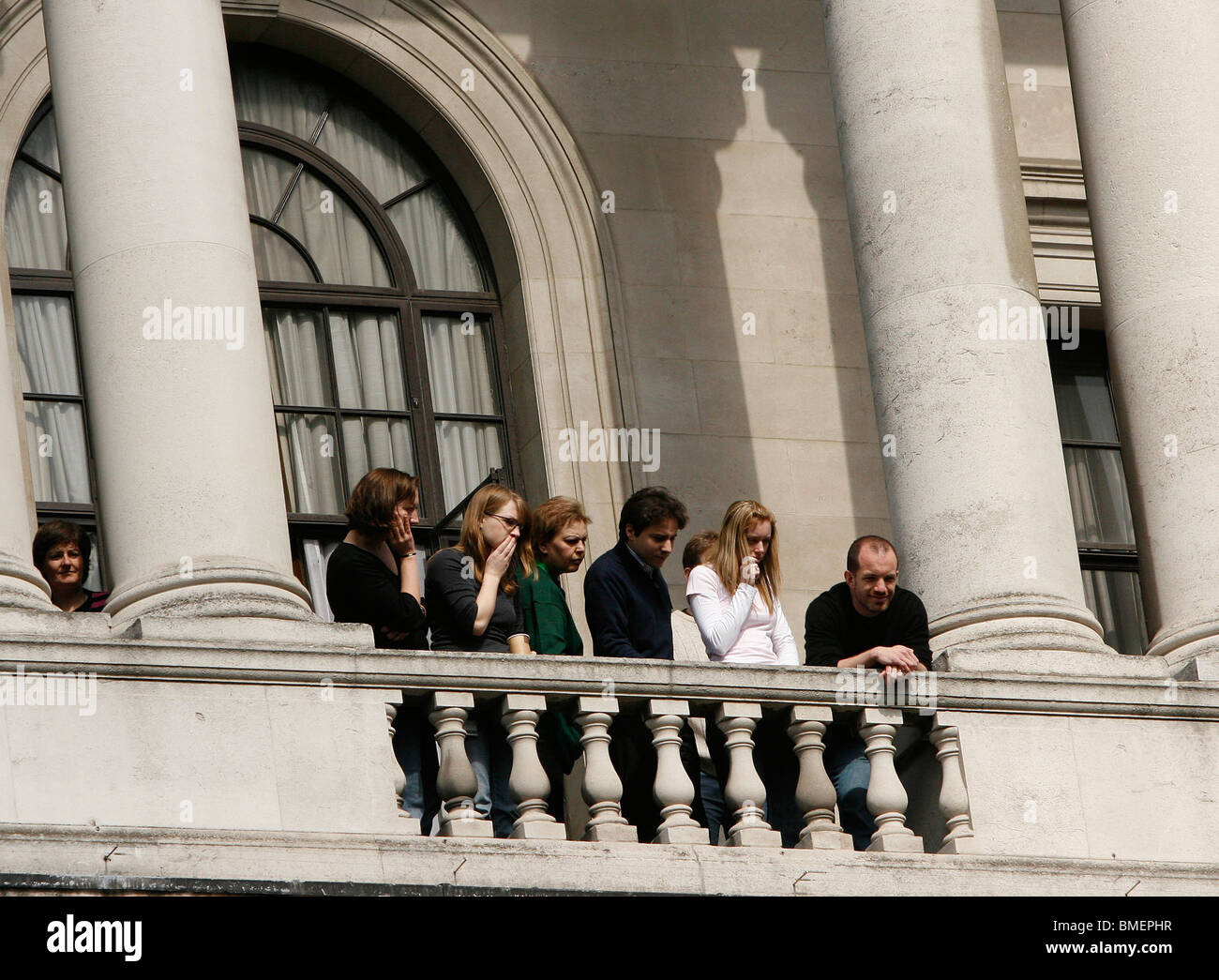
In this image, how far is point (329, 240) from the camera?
2144cm

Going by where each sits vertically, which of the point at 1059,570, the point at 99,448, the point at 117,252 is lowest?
the point at 1059,570

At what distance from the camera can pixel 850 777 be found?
14.9 meters

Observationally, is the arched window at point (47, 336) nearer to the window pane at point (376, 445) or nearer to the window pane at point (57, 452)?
the window pane at point (57, 452)

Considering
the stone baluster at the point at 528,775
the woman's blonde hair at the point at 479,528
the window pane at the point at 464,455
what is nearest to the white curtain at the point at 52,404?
the window pane at the point at 464,455

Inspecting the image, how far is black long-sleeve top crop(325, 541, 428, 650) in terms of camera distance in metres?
14.5

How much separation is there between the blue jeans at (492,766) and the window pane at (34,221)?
787 centimetres

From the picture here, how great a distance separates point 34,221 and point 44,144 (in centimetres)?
67

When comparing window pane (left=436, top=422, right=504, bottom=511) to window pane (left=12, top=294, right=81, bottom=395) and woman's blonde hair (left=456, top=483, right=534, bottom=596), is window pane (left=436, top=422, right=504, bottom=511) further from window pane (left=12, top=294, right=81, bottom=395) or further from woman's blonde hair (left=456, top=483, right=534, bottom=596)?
woman's blonde hair (left=456, top=483, right=534, bottom=596)

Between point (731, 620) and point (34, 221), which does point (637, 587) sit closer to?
point (731, 620)

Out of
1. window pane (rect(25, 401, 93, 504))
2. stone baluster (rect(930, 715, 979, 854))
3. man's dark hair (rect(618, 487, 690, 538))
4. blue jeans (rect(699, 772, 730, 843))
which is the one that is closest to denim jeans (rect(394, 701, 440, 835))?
blue jeans (rect(699, 772, 730, 843))

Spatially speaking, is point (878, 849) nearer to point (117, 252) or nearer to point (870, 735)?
point (870, 735)

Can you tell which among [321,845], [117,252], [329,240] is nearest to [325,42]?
[329,240]

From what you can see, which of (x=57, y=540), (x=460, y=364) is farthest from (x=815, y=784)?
(x=460, y=364)
